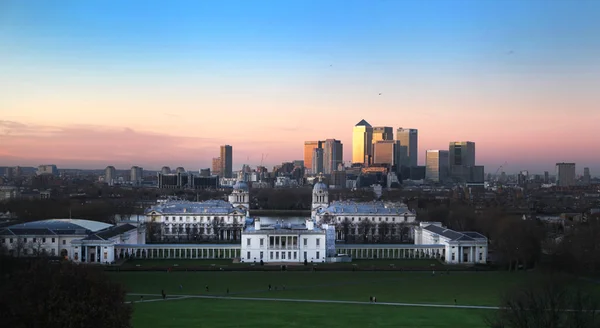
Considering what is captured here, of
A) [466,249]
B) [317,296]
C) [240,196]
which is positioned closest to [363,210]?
[240,196]

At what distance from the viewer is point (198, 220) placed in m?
86.9

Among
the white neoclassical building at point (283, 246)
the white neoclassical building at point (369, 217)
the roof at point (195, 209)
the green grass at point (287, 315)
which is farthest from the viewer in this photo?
the roof at point (195, 209)

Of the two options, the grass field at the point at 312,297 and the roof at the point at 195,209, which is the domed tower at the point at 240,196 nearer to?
the roof at the point at 195,209

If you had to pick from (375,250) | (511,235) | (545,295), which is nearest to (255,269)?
(375,250)

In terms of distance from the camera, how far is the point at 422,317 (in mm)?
35312

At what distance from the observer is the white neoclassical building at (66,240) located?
58.4 m

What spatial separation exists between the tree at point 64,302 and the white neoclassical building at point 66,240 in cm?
2894

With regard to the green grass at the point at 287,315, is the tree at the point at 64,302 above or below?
above

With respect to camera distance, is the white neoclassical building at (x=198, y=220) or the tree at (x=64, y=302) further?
the white neoclassical building at (x=198, y=220)

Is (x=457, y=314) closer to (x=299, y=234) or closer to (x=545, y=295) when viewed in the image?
(x=545, y=295)

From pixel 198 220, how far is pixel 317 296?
47134 millimetres

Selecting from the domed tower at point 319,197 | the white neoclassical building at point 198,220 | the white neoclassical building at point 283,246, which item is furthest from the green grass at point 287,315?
the domed tower at point 319,197

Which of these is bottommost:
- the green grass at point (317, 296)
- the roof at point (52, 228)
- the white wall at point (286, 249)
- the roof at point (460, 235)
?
the green grass at point (317, 296)

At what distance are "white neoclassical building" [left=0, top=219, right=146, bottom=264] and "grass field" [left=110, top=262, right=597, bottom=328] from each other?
28.8 ft
